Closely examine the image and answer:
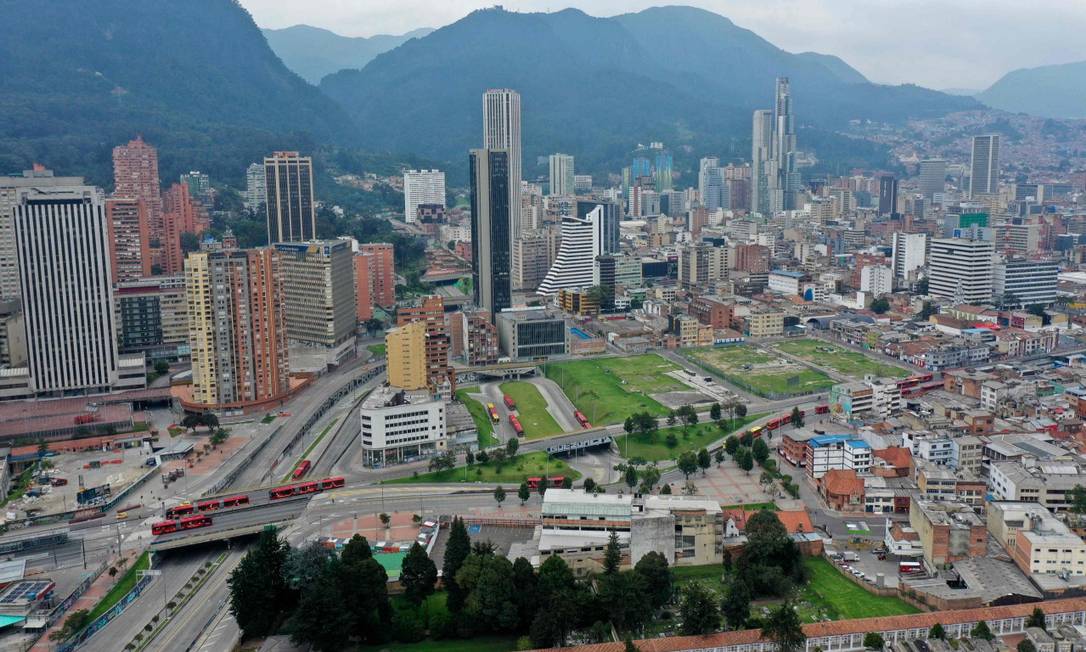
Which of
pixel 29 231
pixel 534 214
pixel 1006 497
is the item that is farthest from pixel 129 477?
pixel 534 214

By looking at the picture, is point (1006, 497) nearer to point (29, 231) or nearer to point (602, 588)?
point (602, 588)

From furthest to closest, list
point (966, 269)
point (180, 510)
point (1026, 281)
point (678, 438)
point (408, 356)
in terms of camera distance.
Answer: point (1026, 281) → point (966, 269) → point (408, 356) → point (678, 438) → point (180, 510)

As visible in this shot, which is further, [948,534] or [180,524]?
[180,524]

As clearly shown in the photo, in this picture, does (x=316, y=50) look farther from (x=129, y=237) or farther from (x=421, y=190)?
(x=129, y=237)

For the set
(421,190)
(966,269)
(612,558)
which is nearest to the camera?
(612,558)

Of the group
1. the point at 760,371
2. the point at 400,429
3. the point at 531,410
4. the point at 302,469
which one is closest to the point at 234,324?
the point at 302,469

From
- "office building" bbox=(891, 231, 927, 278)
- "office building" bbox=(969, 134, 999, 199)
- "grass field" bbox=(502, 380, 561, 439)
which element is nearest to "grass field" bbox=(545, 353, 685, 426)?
"grass field" bbox=(502, 380, 561, 439)
